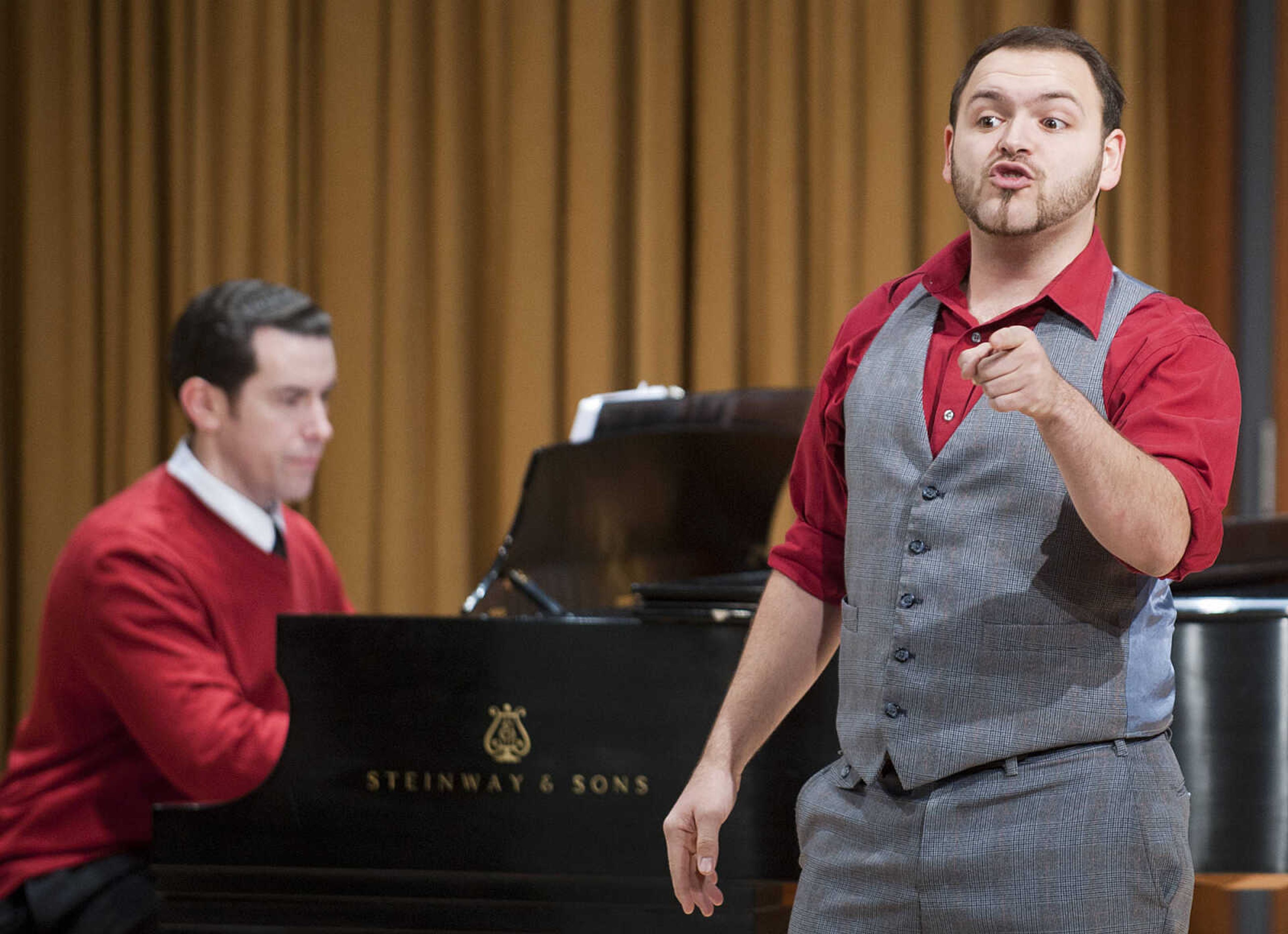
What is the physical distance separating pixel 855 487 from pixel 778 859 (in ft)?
2.57

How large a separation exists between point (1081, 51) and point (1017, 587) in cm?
45

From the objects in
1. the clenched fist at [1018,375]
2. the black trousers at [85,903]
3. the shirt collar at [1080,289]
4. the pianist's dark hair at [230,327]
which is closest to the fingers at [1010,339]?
the clenched fist at [1018,375]

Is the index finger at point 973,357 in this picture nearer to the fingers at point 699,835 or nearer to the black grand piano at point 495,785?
the fingers at point 699,835

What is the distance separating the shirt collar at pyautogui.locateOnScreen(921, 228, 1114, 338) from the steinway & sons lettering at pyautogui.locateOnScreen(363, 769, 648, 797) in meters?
0.87

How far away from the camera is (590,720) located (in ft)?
6.43

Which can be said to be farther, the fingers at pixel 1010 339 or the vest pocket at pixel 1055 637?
the vest pocket at pixel 1055 637

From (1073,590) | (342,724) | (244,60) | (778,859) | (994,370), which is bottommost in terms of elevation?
(778,859)

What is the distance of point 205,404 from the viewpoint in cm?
262

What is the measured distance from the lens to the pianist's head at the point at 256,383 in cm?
261

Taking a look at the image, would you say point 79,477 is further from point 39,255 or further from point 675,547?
point 675,547

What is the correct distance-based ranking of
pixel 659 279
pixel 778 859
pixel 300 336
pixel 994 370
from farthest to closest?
pixel 659 279 → pixel 300 336 → pixel 778 859 → pixel 994 370

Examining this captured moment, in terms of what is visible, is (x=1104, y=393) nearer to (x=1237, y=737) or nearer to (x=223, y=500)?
(x=1237, y=737)

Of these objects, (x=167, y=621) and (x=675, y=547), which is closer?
(x=167, y=621)

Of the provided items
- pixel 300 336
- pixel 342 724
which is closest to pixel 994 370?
pixel 342 724
